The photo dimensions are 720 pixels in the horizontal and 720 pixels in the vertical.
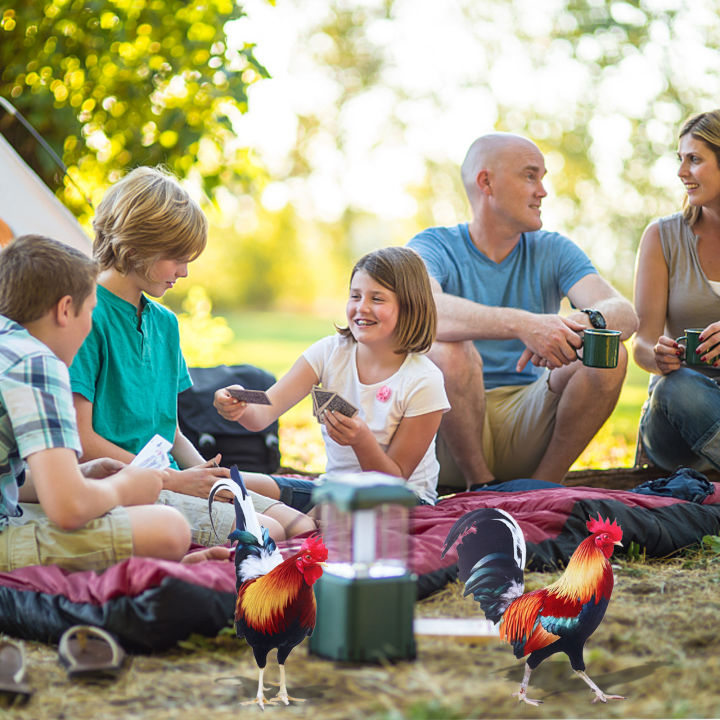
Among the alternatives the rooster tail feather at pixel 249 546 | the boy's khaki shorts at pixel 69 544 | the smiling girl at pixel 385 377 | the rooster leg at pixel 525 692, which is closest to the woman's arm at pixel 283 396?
the smiling girl at pixel 385 377

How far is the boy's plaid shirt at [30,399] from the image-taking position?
193 cm

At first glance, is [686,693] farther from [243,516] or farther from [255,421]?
[255,421]

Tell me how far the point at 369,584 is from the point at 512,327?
1.88m

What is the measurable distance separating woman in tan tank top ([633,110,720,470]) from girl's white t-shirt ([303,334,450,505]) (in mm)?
986

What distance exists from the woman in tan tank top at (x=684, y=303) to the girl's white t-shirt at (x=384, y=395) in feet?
3.23

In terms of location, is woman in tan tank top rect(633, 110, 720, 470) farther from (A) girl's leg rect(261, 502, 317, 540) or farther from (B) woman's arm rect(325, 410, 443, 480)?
(A) girl's leg rect(261, 502, 317, 540)

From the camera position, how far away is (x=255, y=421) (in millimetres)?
2998

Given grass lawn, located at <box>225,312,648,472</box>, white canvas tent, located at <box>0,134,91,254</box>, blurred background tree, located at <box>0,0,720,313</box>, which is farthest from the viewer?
blurred background tree, located at <box>0,0,720,313</box>

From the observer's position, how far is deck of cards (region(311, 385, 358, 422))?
263 cm

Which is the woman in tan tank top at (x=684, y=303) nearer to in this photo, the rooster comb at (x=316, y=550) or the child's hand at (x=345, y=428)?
the child's hand at (x=345, y=428)

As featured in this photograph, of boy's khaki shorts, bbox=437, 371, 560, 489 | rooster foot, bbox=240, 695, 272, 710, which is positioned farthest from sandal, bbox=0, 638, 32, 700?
boy's khaki shorts, bbox=437, 371, 560, 489

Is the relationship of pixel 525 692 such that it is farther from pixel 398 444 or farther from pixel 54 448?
pixel 398 444

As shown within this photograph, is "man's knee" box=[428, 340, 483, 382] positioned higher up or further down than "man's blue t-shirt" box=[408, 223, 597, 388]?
further down

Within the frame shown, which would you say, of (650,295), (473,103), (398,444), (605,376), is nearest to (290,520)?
(398,444)
